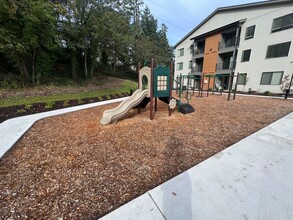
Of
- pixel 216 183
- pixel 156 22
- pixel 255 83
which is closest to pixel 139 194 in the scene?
pixel 216 183

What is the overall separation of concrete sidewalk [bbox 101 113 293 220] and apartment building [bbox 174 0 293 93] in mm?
9603

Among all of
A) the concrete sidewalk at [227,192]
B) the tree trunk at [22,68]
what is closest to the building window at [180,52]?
the tree trunk at [22,68]

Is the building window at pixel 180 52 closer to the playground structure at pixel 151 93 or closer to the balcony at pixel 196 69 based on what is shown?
the balcony at pixel 196 69

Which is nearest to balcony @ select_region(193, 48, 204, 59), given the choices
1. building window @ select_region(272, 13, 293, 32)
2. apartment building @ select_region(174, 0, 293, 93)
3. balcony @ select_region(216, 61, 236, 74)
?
apartment building @ select_region(174, 0, 293, 93)

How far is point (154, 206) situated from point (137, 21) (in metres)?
34.6

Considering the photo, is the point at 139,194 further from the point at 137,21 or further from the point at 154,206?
the point at 137,21

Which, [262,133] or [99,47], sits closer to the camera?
[262,133]

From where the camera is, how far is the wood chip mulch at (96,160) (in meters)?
1.96

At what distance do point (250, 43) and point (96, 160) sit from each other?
18.5 metres

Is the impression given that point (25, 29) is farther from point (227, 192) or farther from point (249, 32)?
point (249, 32)

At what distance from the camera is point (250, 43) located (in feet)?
47.5

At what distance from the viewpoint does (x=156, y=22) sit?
3744 cm

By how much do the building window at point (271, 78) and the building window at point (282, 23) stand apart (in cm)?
390

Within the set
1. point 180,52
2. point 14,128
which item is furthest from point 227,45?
point 14,128
